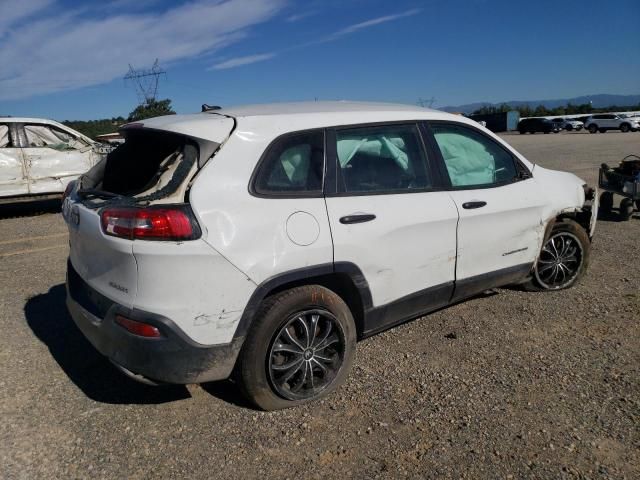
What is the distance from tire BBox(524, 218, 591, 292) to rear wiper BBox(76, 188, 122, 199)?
356cm

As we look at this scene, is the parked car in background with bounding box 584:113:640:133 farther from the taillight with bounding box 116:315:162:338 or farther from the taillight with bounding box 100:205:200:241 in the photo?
the taillight with bounding box 116:315:162:338

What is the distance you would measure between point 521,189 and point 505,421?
1.98 metres

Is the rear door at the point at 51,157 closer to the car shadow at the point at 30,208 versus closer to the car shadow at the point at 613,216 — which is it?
the car shadow at the point at 30,208

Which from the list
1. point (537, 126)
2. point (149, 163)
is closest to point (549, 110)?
point (537, 126)

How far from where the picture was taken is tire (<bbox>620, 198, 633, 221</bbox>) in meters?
7.86

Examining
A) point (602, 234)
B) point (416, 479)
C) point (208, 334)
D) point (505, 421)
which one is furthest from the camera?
point (602, 234)

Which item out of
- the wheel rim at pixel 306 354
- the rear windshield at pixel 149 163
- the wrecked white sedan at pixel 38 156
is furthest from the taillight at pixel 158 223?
the wrecked white sedan at pixel 38 156

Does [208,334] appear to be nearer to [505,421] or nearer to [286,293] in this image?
[286,293]

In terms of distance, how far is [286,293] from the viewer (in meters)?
2.98

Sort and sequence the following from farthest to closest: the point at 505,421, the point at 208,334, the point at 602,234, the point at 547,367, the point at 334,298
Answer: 1. the point at 602,234
2. the point at 547,367
3. the point at 334,298
4. the point at 505,421
5. the point at 208,334

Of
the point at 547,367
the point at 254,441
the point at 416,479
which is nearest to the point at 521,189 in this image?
the point at 547,367

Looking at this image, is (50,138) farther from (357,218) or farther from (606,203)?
(606,203)

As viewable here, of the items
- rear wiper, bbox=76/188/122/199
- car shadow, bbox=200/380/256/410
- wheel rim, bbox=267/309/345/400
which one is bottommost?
car shadow, bbox=200/380/256/410

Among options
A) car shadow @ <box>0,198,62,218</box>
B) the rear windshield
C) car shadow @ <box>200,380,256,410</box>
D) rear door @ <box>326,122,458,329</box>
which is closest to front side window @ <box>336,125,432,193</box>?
rear door @ <box>326,122,458,329</box>
